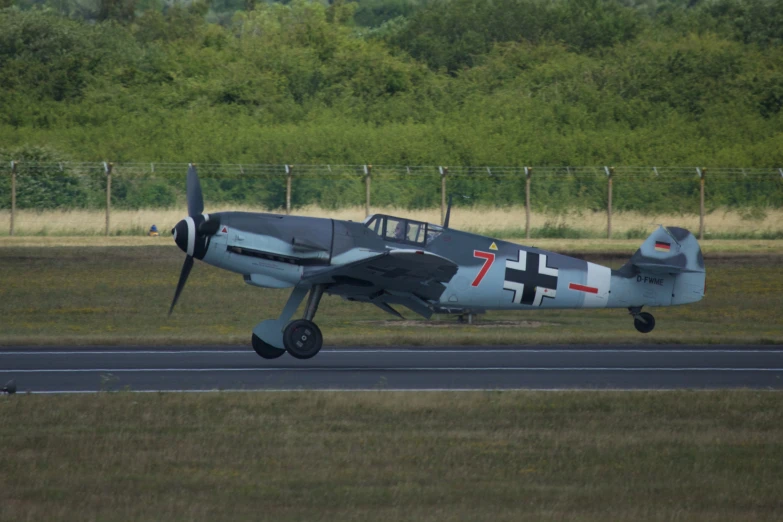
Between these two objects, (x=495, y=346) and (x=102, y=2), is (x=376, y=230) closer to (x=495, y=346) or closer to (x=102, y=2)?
(x=495, y=346)

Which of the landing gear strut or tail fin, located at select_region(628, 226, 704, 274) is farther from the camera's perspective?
tail fin, located at select_region(628, 226, 704, 274)

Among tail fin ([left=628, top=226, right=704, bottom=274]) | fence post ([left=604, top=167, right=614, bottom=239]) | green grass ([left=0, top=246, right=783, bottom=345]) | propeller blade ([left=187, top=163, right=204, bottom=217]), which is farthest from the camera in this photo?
fence post ([left=604, top=167, right=614, bottom=239])

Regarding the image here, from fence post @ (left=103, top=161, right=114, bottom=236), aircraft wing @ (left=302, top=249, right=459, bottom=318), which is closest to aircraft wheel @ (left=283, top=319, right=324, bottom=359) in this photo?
aircraft wing @ (left=302, top=249, right=459, bottom=318)

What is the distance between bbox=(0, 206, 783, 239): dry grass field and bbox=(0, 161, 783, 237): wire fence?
0.33 metres

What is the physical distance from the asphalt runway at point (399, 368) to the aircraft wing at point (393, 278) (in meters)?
0.95

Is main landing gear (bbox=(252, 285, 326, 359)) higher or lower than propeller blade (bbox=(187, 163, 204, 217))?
lower

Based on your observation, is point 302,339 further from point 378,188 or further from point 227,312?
point 378,188

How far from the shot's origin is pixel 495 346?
62.3ft

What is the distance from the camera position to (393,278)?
15.9m

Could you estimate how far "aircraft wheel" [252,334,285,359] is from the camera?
16.5 m

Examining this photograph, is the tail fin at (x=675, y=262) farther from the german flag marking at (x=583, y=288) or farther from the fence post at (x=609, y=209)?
the fence post at (x=609, y=209)

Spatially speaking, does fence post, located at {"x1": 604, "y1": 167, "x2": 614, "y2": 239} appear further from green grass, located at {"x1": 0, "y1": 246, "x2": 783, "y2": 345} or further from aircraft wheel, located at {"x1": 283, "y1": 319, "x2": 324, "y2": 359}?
aircraft wheel, located at {"x1": 283, "y1": 319, "x2": 324, "y2": 359}

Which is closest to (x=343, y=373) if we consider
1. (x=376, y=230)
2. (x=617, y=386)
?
(x=376, y=230)

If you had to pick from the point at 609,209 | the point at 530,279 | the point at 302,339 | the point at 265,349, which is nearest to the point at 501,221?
the point at 609,209
